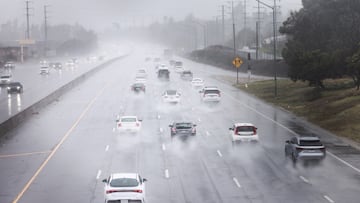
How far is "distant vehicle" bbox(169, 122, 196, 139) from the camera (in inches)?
2238

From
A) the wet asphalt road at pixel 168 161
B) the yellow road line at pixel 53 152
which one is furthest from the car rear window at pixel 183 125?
the yellow road line at pixel 53 152

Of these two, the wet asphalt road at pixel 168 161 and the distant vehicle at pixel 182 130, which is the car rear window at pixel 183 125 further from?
the wet asphalt road at pixel 168 161

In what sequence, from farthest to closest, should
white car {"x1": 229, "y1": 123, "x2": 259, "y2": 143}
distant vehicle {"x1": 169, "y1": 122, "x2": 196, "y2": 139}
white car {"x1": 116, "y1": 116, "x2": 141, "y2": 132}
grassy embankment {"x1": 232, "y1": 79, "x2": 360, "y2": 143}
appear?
grassy embankment {"x1": 232, "y1": 79, "x2": 360, "y2": 143} → white car {"x1": 116, "y1": 116, "x2": 141, "y2": 132} → distant vehicle {"x1": 169, "y1": 122, "x2": 196, "y2": 139} → white car {"x1": 229, "y1": 123, "x2": 259, "y2": 143}

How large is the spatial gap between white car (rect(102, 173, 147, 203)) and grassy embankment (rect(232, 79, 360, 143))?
2801 centimetres

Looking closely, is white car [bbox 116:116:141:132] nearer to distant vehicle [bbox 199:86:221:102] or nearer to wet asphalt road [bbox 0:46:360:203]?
wet asphalt road [bbox 0:46:360:203]

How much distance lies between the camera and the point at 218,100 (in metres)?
89.5

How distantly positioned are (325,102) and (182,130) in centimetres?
2597

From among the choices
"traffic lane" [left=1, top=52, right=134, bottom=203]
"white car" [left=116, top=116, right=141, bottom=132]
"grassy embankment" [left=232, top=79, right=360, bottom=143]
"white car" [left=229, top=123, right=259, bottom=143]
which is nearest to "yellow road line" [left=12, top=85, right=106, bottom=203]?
"traffic lane" [left=1, top=52, right=134, bottom=203]

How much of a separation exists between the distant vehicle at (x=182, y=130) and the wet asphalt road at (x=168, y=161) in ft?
2.90

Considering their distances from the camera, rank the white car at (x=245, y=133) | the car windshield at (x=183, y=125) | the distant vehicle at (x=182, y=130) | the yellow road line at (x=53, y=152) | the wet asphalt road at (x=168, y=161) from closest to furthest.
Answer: the wet asphalt road at (x=168, y=161)
the yellow road line at (x=53, y=152)
the white car at (x=245, y=133)
the distant vehicle at (x=182, y=130)
the car windshield at (x=183, y=125)

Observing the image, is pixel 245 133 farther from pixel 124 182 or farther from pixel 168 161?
pixel 124 182

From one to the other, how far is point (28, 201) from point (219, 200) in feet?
28.5

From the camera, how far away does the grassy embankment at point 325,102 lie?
62.8 metres

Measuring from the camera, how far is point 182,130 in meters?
57.2
